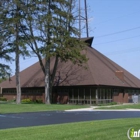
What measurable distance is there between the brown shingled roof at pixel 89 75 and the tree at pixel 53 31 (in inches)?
125

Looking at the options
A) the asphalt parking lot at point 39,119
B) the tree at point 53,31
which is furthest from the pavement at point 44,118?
the tree at point 53,31

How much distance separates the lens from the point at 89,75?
1750 inches

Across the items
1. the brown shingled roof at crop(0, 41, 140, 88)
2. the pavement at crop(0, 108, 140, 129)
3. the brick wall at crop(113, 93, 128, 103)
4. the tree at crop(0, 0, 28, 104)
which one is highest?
the tree at crop(0, 0, 28, 104)

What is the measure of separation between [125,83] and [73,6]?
46.1 ft

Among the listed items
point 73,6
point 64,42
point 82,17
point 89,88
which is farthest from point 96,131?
point 82,17

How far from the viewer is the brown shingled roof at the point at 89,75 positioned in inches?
1748

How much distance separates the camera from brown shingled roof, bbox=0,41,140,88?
4440cm

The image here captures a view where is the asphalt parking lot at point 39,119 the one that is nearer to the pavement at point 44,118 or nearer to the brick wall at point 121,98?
the pavement at point 44,118

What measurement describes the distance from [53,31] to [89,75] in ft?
26.6

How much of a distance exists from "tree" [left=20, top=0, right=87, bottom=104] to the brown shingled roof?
3.17 metres

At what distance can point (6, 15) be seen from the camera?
140 feet

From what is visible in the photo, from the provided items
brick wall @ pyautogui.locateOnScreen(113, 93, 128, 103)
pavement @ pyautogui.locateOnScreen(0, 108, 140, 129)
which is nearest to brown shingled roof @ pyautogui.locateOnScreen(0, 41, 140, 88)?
brick wall @ pyautogui.locateOnScreen(113, 93, 128, 103)

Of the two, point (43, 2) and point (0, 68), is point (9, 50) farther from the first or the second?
point (43, 2)

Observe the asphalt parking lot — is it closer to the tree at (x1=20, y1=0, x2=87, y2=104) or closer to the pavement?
the pavement
